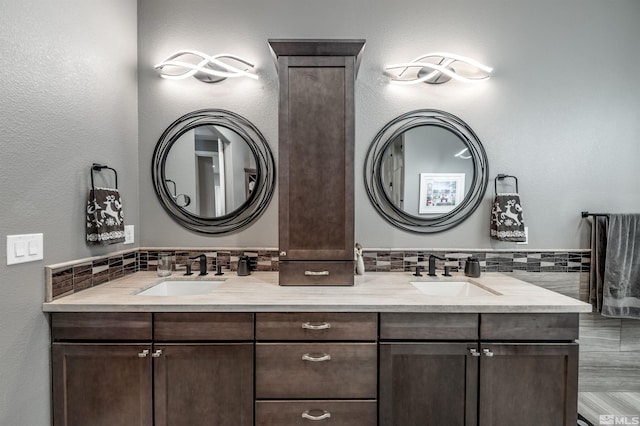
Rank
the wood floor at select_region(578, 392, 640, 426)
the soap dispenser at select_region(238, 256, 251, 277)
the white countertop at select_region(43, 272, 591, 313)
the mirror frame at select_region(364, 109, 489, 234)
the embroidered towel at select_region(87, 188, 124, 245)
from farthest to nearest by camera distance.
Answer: the mirror frame at select_region(364, 109, 489, 234), the soap dispenser at select_region(238, 256, 251, 277), the wood floor at select_region(578, 392, 640, 426), the embroidered towel at select_region(87, 188, 124, 245), the white countertop at select_region(43, 272, 591, 313)

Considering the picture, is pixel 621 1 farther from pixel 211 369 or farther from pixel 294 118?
pixel 211 369

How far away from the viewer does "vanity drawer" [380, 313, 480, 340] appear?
1501mm

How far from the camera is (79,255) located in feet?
5.54

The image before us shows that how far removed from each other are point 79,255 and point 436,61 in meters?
2.50

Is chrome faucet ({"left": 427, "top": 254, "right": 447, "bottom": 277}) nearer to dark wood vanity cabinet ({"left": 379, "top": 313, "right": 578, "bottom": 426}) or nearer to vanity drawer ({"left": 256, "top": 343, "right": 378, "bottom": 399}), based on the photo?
Answer: dark wood vanity cabinet ({"left": 379, "top": 313, "right": 578, "bottom": 426})

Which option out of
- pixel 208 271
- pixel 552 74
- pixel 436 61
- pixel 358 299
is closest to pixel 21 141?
pixel 208 271

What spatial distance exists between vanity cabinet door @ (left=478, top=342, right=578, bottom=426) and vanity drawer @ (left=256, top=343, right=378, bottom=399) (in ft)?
1.77

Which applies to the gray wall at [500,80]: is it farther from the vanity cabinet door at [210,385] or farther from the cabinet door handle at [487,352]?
the vanity cabinet door at [210,385]

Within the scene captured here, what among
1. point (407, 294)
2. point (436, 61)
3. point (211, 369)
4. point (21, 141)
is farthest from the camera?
point (436, 61)

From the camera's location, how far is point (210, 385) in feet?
4.86

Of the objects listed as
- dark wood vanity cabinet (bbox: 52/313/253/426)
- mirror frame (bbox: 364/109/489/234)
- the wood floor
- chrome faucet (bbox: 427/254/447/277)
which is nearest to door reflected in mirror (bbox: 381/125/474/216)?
mirror frame (bbox: 364/109/489/234)

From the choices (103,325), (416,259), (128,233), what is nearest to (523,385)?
(416,259)

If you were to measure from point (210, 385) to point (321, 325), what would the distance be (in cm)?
59

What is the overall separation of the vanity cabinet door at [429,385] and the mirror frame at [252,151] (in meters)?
1.24
